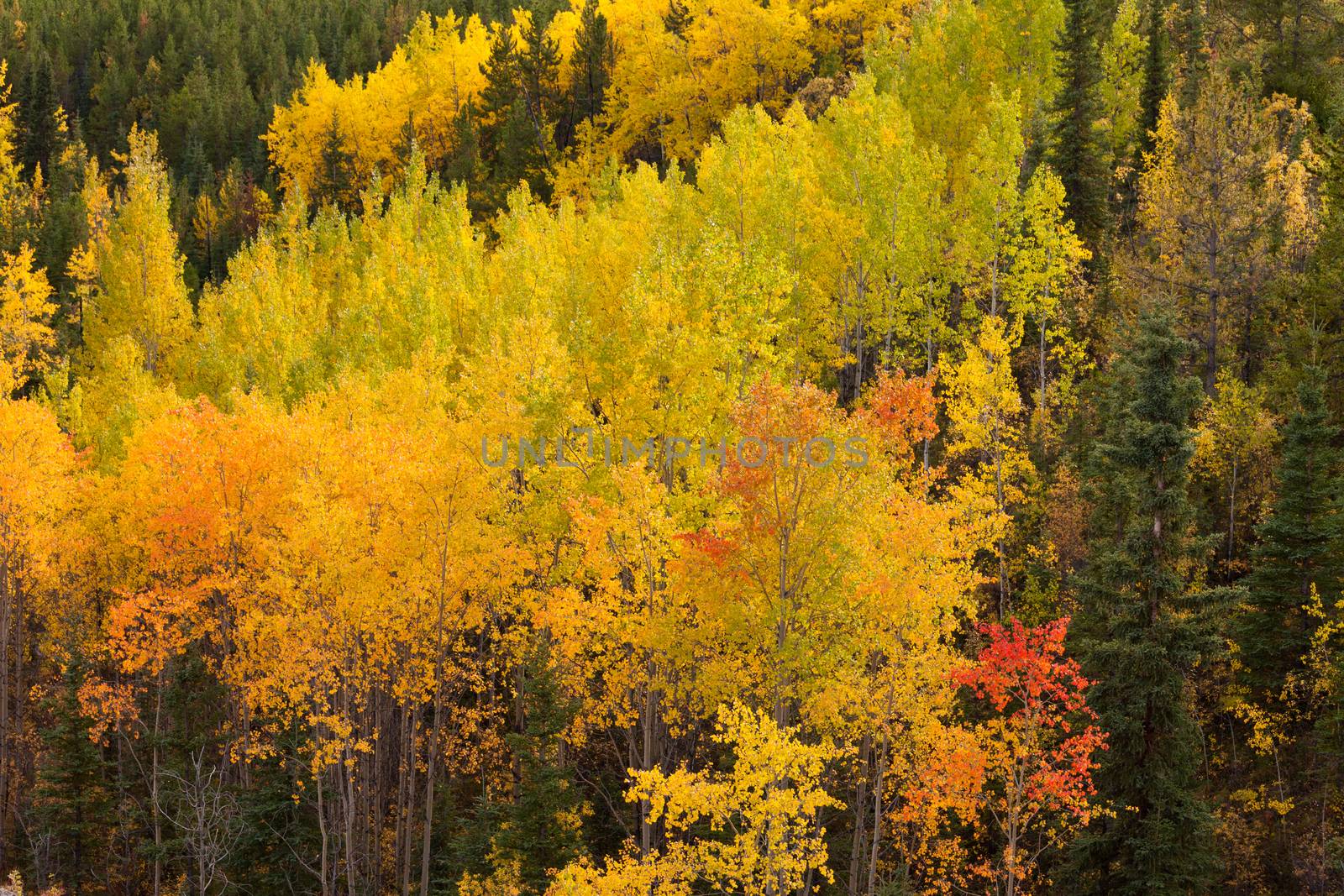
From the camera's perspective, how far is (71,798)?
35.3m


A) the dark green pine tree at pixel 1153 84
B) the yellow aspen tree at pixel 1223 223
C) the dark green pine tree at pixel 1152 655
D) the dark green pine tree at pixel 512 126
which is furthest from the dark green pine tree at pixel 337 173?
the dark green pine tree at pixel 1152 655

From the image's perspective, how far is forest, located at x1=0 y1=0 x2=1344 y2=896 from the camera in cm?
2508

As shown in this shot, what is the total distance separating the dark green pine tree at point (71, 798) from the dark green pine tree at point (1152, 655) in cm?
2892

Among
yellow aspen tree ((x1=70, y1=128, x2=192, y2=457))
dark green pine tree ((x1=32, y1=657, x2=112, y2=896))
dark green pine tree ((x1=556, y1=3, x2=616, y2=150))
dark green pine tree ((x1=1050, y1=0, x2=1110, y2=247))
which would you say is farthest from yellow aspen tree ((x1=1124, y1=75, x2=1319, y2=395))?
dark green pine tree ((x1=556, y1=3, x2=616, y2=150))

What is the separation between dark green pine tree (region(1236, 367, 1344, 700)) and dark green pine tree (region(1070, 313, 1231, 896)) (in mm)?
2841

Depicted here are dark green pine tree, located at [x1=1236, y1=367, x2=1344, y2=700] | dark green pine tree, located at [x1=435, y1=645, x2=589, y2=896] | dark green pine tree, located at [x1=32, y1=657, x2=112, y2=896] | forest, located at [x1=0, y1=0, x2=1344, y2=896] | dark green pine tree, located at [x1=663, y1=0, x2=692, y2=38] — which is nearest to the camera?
forest, located at [x1=0, y1=0, x2=1344, y2=896]

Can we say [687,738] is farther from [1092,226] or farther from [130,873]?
[1092,226]

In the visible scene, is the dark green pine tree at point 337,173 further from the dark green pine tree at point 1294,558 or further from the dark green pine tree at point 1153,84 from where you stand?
the dark green pine tree at point 1294,558

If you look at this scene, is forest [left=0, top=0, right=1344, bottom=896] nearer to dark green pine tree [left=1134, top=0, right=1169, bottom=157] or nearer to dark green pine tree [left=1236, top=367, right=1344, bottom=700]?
dark green pine tree [left=1236, top=367, right=1344, bottom=700]

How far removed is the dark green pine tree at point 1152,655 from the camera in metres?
24.5

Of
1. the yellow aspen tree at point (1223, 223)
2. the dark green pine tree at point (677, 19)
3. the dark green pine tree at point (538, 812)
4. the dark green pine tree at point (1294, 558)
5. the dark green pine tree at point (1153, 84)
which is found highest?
the dark green pine tree at point (677, 19)

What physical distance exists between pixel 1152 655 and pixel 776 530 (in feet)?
28.2

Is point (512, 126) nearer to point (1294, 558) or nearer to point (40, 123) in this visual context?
point (1294, 558)

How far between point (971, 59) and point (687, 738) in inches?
1276
